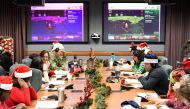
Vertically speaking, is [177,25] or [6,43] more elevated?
[177,25]

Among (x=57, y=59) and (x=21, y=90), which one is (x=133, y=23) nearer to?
(x=57, y=59)

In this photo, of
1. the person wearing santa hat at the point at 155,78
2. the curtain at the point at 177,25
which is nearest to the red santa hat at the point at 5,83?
the person wearing santa hat at the point at 155,78

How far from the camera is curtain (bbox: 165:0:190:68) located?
10.2 m

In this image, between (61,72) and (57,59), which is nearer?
(61,72)

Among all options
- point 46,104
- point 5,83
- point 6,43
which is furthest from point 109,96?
point 6,43

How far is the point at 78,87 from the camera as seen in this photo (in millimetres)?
5520

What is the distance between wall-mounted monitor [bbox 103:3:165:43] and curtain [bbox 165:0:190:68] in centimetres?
19

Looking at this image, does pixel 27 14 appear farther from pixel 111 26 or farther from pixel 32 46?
pixel 111 26

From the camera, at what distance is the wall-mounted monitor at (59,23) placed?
1024cm

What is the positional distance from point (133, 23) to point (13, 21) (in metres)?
3.38

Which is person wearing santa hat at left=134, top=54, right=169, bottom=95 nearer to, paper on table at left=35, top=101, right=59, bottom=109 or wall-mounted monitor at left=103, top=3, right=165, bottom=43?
paper on table at left=35, top=101, right=59, bottom=109

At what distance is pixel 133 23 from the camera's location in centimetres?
1032

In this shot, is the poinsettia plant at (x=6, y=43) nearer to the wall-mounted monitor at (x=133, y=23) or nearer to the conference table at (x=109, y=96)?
the wall-mounted monitor at (x=133, y=23)

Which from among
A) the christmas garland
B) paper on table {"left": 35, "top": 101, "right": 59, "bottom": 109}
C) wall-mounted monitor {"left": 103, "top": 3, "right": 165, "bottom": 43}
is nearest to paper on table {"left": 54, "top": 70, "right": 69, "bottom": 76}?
the christmas garland
